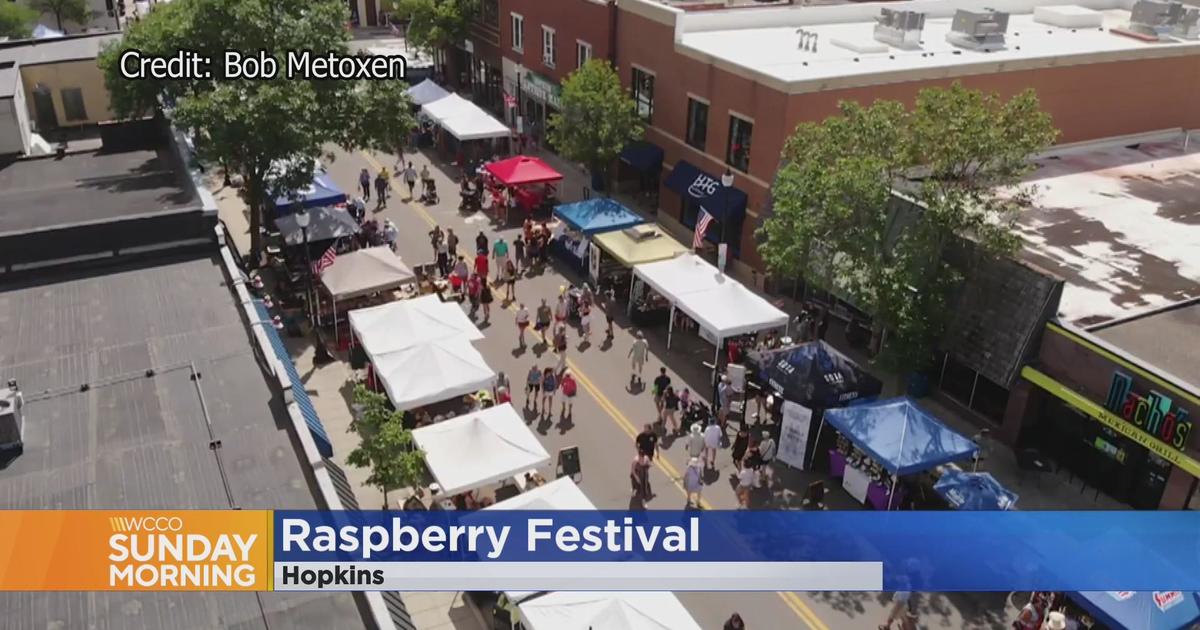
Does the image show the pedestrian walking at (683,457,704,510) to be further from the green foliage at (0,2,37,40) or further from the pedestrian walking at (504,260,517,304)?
the green foliage at (0,2,37,40)

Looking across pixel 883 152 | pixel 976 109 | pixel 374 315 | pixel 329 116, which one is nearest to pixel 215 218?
pixel 374 315

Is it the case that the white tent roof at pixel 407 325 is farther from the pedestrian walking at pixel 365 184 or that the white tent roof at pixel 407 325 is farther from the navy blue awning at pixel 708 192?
the pedestrian walking at pixel 365 184

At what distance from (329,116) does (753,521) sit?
16990 mm

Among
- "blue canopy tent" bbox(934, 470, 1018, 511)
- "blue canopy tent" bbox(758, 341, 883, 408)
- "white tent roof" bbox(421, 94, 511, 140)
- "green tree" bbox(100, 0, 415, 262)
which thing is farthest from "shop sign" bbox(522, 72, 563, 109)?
"blue canopy tent" bbox(934, 470, 1018, 511)

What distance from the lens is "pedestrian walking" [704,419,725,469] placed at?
2050 cm

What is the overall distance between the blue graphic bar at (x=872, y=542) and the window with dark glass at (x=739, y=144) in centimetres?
1361

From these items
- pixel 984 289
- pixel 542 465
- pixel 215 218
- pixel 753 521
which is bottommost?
pixel 753 521

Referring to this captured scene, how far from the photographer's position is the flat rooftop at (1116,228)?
21.9m

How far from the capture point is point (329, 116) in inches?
1065

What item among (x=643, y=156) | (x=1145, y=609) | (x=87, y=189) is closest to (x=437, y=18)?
(x=643, y=156)

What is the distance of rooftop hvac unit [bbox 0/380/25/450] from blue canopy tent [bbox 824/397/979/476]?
14980mm

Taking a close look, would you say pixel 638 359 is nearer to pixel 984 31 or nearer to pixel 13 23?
pixel 984 31

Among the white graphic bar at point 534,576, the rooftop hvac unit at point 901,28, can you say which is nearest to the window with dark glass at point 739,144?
the rooftop hvac unit at point 901,28

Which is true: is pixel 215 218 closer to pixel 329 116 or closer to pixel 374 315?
pixel 374 315
